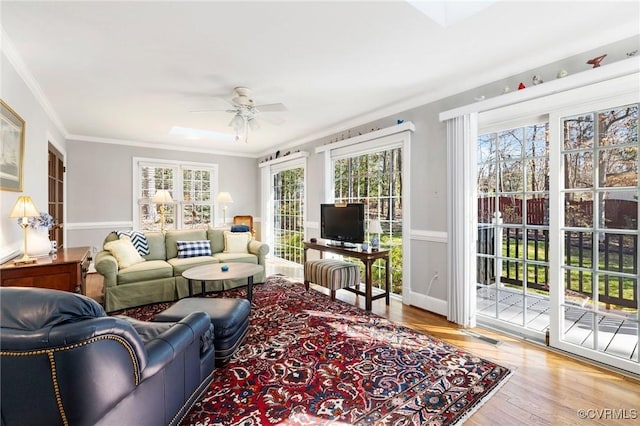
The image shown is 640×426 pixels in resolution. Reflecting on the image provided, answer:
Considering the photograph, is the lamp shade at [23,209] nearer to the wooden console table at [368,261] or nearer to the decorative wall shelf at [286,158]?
the wooden console table at [368,261]

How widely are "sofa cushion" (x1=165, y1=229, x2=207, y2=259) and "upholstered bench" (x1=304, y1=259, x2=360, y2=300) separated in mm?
2000

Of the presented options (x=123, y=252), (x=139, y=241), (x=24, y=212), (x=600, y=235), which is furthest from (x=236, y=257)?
(x=600, y=235)

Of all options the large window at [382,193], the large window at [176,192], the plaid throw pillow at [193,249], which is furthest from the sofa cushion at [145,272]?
the large window at [382,193]

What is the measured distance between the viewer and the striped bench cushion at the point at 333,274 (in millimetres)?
3796

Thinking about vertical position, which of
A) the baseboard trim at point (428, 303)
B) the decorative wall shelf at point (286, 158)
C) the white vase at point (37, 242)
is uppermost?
the decorative wall shelf at point (286, 158)

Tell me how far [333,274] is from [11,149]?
3.28m

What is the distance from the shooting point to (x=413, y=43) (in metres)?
2.46

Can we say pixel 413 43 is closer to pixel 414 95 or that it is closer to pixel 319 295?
pixel 414 95

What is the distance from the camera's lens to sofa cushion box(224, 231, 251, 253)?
16.2 ft

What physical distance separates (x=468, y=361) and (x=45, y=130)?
17.3ft

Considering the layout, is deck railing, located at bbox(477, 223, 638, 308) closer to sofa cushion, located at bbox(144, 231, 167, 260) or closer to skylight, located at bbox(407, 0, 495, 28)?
skylight, located at bbox(407, 0, 495, 28)

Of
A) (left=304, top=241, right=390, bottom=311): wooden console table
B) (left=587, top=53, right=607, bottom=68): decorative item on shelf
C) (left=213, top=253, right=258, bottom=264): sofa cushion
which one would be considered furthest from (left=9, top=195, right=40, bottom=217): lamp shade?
(left=587, top=53, right=607, bottom=68): decorative item on shelf

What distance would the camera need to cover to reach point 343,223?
4.32 metres

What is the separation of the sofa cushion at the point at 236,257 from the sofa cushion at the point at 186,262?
0.39 ft
